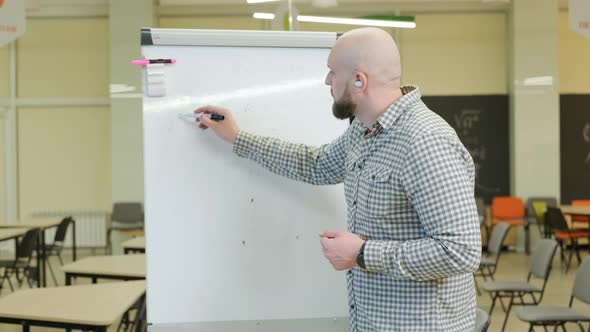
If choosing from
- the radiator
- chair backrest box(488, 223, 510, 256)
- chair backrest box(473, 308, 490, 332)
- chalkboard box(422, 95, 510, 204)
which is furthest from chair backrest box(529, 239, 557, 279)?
the radiator

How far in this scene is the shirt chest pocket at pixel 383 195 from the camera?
1605 millimetres

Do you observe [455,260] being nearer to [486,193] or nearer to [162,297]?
[162,297]

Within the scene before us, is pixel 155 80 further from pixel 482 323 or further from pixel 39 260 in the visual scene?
pixel 39 260

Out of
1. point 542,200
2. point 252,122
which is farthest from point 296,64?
point 542,200

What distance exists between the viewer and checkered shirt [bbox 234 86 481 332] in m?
1.51

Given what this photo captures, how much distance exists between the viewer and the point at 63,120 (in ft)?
33.1

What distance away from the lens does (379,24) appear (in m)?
9.05

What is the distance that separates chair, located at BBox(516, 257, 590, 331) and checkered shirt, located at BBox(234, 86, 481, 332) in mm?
2400

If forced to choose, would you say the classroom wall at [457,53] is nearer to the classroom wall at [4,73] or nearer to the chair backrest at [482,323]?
the classroom wall at [4,73]

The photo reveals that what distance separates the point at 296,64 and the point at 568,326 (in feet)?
14.4

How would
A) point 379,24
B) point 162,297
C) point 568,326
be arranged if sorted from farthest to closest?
1. point 379,24
2. point 568,326
3. point 162,297

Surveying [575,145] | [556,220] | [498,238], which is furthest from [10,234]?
[575,145]

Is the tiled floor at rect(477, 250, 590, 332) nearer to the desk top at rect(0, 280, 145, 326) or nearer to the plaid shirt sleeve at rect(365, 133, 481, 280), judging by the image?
the desk top at rect(0, 280, 145, 326)

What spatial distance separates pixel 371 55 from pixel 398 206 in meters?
0.40
